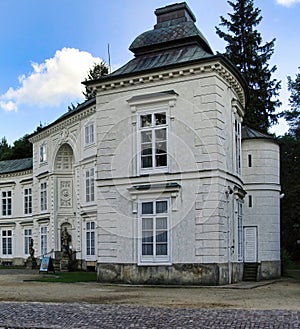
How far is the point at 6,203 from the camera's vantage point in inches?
1764


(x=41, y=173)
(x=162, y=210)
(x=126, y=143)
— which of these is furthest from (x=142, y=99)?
(x=41, y=173)

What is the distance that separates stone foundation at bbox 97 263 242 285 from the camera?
2038 centimetres

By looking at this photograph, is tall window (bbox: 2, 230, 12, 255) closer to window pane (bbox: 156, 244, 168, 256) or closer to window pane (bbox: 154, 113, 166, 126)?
window pane (bbox: 156, 244, 168, 256)

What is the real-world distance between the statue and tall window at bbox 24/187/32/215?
7.43 metres

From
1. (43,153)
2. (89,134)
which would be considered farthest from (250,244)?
(43,153)

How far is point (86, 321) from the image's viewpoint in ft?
37.4

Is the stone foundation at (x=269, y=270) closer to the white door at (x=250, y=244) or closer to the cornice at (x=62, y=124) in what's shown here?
the white door at (x=250, y=244)

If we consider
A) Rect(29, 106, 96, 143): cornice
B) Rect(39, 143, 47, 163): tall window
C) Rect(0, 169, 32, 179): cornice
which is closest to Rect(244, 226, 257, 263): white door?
Rect(29, 106, 96, 143): cornice

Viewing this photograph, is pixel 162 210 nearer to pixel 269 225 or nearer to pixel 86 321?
pixel 269 225

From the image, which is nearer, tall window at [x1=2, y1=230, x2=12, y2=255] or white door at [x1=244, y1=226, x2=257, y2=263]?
white door at [x1=244, y1=226, x2=257, y2=263]

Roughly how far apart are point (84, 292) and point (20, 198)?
26.5 meters

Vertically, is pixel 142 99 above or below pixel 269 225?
above

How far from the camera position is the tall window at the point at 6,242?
44.1 metres

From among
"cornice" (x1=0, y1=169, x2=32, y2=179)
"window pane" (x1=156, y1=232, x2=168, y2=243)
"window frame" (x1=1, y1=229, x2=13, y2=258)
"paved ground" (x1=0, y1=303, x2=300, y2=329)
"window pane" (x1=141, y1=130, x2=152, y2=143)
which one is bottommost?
"window frame" (x1=1, y1=229, x2=13, y2=258)
